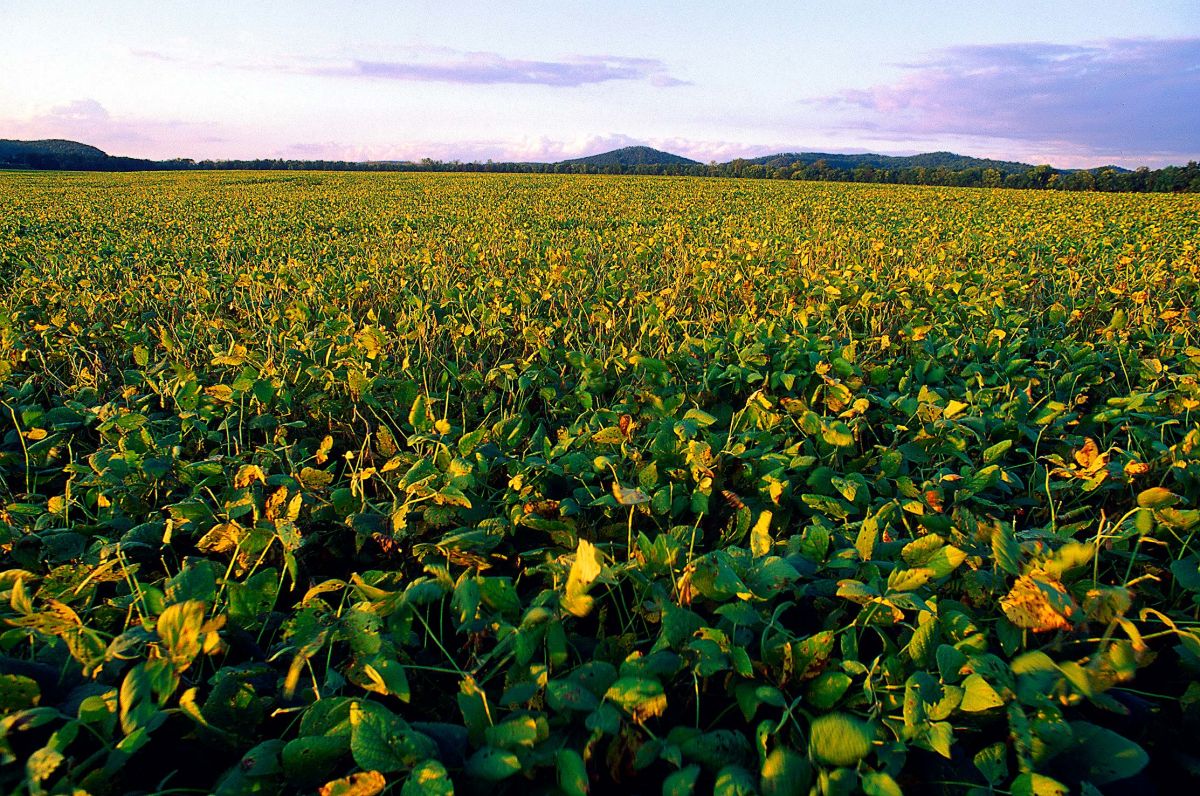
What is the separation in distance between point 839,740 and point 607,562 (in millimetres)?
759

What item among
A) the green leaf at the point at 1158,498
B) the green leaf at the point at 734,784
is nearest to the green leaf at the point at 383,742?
A: the green leaf at the point at 734,784

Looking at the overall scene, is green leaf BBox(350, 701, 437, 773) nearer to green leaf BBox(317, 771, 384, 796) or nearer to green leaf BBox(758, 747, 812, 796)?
green leaf BBox(317, 771, 384, 796)

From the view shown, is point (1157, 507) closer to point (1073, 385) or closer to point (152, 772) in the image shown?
point (1073, 385)

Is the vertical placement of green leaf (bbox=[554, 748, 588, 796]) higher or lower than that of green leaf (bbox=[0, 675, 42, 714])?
lower

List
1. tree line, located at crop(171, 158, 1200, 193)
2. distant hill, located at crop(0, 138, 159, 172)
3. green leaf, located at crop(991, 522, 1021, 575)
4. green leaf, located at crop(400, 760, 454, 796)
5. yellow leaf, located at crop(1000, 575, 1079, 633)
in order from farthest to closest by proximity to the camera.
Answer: distant hill, located at crop(0, 138, 159, 172) < tree line, located at crop(171, 158, 1200, 193) < green leaf, located at crop(991, 522, 1021, 575) < yellow leaf, located at crop(1000, 575, 1079, 633) < green leaf, located at crop(400, 760, 454, 796)

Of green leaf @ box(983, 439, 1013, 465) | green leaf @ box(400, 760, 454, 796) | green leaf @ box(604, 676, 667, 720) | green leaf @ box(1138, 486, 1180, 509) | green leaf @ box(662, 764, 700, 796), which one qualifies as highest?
green leaf @ box(1138, 486, 1180, 509)

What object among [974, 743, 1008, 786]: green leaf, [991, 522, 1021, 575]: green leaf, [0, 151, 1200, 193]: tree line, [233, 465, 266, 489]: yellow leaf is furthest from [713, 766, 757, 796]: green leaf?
[0, 151, 1200, 193]: tree line

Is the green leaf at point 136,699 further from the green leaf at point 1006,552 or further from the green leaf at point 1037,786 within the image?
the green leaf at point 1006,552

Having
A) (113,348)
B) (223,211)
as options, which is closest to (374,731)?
(113,348)

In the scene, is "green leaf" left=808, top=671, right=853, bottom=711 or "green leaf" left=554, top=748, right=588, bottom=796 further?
"green leaf" left=808, top=671, right=853, bottom=711

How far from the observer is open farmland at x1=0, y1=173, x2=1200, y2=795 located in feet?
3.61

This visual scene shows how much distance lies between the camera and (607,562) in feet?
5.56

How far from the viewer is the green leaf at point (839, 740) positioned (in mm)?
1043

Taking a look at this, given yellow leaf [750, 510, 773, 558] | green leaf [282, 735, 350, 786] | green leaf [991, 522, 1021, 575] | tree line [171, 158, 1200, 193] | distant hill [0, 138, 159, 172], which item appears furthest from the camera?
distant hill [0, 138, 159, 172]
